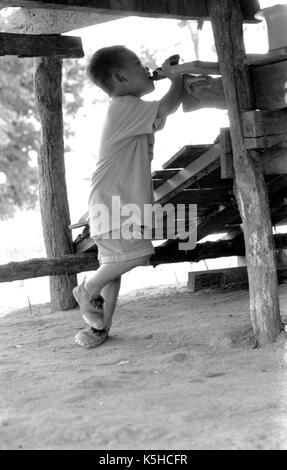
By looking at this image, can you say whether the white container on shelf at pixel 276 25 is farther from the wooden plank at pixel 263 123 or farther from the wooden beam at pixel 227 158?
the wooden beam at pixel 227 158

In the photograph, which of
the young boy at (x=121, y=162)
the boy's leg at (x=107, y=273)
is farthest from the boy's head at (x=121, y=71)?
the boy's leg at (x=107, y=273)

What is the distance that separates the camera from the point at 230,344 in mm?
5078

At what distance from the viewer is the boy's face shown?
5164 millimetres

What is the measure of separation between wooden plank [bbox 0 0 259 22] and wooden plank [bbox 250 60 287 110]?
2.04 feet

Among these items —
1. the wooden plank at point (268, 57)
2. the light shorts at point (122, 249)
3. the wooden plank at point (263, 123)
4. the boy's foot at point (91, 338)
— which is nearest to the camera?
the wooden plank at point (268, 57)

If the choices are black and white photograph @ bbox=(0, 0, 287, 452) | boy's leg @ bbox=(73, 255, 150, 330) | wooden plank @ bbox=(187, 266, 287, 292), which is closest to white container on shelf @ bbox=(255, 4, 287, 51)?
black and white photograph @ bbox=(0, 0, 287, 452)

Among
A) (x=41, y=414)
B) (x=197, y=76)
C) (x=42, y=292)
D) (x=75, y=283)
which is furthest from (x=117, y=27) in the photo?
(x=41, y=414)

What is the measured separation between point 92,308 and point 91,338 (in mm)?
219

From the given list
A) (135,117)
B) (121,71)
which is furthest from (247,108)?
(121,71)

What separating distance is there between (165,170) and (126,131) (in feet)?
3.04

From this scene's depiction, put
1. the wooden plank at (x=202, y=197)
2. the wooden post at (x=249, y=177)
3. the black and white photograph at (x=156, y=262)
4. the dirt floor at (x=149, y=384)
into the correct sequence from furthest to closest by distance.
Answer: the wooden plank at (x=202, y=197) → the wooden post at (x=249, y=177) → the black and white photograph at (x=156, y=262) → the dirt floor at (x=149, y=384)

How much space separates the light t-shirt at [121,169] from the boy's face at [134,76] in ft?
0.22

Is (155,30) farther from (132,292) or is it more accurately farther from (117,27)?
(132,292)

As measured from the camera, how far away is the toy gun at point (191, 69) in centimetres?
473
